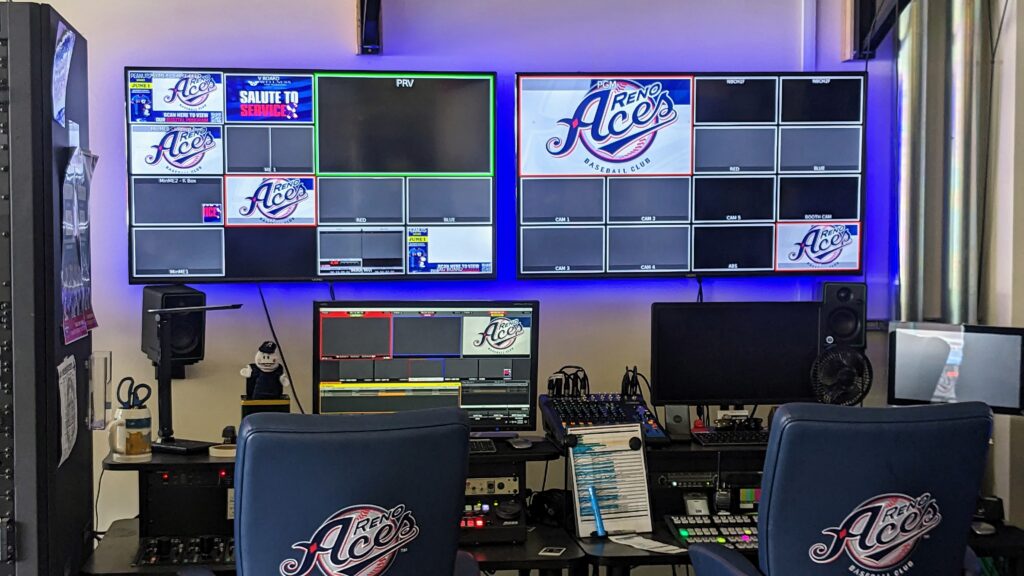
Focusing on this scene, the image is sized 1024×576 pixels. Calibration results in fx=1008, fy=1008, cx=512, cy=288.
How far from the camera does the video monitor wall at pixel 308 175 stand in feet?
11.0

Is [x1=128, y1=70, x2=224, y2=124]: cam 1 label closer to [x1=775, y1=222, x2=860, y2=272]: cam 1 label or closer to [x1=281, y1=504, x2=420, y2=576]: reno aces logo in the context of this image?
[x1=281, y1=504, x2=420, y2=576]: reno aces logo

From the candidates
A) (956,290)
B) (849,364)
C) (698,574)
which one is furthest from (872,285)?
(698,574)

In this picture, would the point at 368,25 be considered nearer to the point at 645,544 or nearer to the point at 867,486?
the point at 645,544

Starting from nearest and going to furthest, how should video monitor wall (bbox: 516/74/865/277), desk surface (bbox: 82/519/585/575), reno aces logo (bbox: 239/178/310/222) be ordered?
1. desk surface (bbox: 82/519/585/575)
2. reno aces logo (bbox: 239/178/310/222)
3. video monitor wall (bbox: 516/74/865/277)

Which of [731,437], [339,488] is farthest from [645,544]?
[339,488]

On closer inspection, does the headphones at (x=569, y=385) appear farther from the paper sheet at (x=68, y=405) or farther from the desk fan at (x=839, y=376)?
the paper sheet at (x=68, y=405)

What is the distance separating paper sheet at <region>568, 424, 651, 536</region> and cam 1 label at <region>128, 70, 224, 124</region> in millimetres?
1625

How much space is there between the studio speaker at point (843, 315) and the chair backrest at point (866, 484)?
106cm

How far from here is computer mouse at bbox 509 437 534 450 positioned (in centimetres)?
308

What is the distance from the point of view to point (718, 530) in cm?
296

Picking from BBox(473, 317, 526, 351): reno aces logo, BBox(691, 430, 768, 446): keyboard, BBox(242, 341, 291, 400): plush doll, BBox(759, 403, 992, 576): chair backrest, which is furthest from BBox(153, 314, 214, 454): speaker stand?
BBox(759, 403, 992, 576): chair backrest

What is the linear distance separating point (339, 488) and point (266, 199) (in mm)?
1638

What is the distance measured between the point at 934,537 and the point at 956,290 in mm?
1529

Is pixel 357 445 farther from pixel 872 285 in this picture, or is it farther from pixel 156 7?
pixel 872 285
